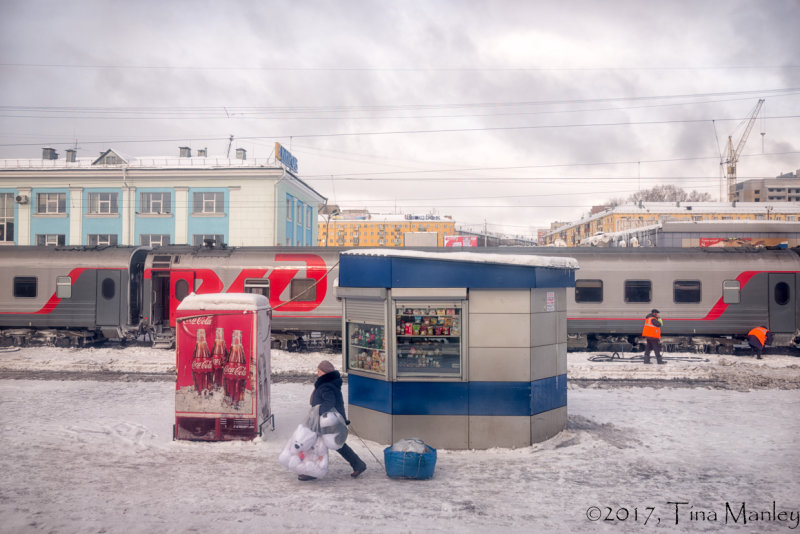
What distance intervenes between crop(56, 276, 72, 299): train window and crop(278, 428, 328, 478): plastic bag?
18.5 meters

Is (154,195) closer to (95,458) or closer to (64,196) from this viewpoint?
(64,196)

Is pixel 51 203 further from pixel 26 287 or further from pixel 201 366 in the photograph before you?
pixel 201 366

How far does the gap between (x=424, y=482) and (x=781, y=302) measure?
1899 centimetres

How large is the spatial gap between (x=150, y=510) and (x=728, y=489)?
7.58m

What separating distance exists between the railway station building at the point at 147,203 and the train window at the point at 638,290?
2701cm

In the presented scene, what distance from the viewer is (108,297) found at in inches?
918

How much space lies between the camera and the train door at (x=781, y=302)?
22.1 meters

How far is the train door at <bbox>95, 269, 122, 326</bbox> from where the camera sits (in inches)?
916

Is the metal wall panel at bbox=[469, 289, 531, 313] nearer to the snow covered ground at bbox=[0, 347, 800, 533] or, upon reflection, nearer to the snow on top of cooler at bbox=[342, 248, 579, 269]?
the snow on top of cooler at bbox=[342, 248, 579, 269]

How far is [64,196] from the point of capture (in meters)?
45.1

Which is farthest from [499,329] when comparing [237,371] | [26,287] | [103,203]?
[103,203]

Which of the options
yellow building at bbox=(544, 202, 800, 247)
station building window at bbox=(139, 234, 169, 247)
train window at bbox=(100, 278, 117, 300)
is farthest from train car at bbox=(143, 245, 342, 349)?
yellow building at bbox=(544, 202, 800, 247)

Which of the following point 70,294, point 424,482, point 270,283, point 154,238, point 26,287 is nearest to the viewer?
point 424,482

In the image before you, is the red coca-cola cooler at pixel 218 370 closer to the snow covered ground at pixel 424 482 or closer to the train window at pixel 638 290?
the snow covered ground at pixel 424 482
